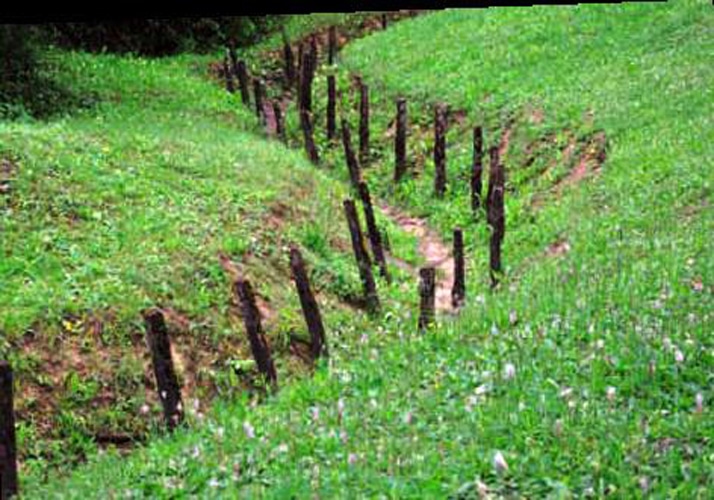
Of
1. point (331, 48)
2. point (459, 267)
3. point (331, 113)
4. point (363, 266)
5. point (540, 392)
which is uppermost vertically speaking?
point (540, 392)

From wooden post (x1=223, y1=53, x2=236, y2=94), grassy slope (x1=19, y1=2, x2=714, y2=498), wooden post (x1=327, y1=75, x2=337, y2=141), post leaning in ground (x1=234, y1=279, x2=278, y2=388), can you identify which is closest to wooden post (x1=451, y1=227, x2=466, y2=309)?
grassy slope (x1=19, y1=2, x2=714, y2=498)

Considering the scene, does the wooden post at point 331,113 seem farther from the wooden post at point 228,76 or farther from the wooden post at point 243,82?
the wooden post at point 228,76

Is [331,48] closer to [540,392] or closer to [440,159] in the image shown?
[440,159]

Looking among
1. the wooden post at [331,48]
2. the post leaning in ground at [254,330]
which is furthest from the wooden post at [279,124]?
the post leaning in ground at [254,330]

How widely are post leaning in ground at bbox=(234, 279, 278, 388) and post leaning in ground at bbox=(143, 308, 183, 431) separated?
44.1 inches

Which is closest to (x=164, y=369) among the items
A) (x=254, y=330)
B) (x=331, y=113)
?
(x=254, y=330)

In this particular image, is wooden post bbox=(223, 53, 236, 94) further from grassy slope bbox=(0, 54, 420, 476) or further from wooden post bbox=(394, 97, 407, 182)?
grassy slope bbox=(0, 54, 420, 476)

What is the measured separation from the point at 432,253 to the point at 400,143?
204 inches

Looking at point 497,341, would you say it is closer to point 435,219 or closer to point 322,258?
point 322,258

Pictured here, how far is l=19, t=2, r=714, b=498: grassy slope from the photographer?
673 centimetres

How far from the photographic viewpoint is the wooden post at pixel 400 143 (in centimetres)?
2447

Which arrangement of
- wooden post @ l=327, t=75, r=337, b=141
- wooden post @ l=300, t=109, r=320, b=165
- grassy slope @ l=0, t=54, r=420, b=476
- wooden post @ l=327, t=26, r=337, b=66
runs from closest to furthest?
grassy slope @ l=0, t=54, r=420, b=476 → wooden post @ l=300, t=109, r=320, b=165 → wooden post @ l=327, t=75, r=337, b=141 → wooden post @ l=327, t=26, r=337, b=66

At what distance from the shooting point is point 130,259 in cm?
1438

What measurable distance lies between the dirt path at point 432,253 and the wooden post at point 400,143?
1089 millimetres
